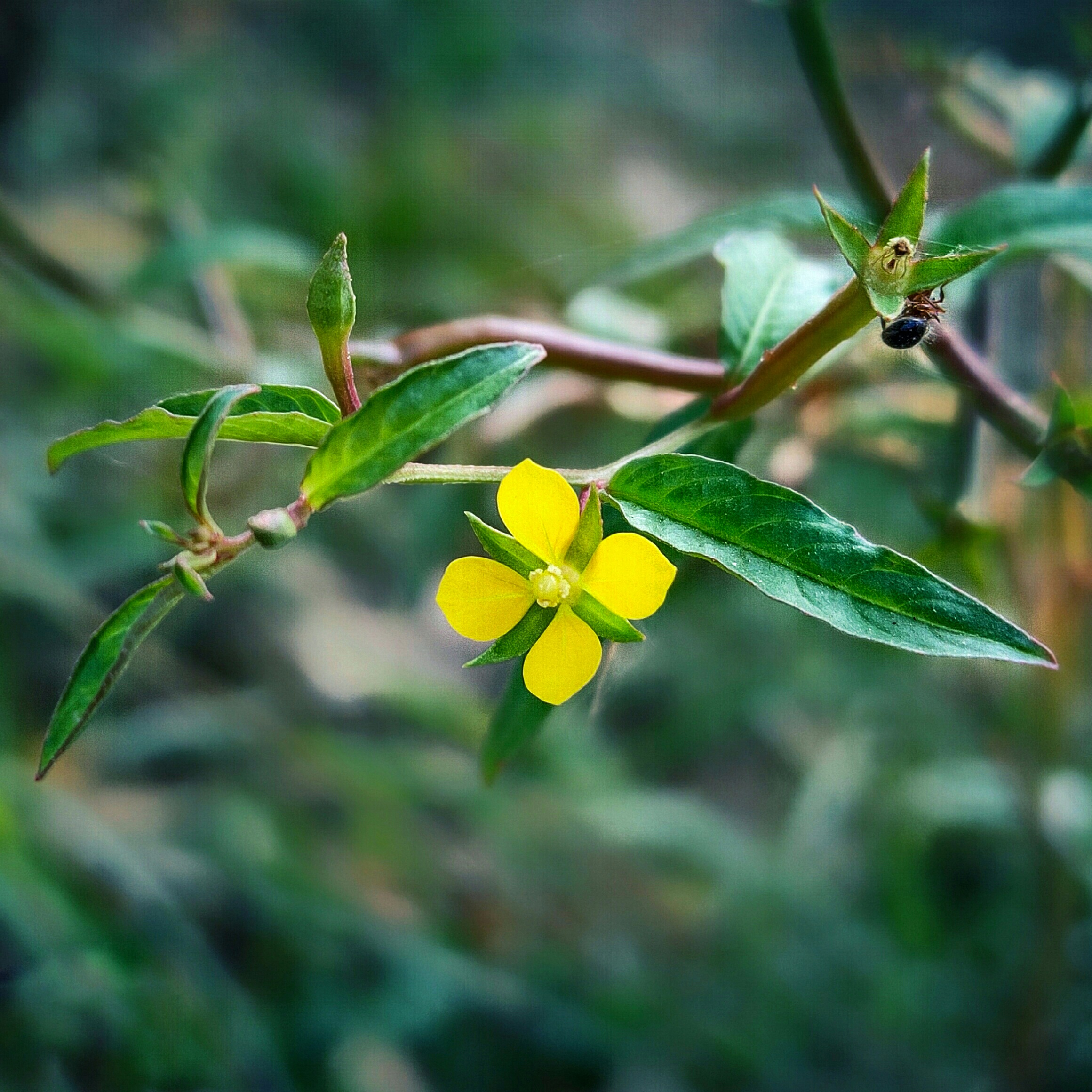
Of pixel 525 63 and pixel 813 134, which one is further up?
pixel 813 134

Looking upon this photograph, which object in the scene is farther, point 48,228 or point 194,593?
point 48,228

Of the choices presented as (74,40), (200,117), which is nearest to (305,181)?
(200,117)

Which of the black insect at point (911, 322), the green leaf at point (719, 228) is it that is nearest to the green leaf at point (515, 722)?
the black insect at point (911, 322)

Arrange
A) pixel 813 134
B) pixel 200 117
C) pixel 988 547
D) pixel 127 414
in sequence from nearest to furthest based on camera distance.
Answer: pixel 127 414
pixel 988 547
pixel 200 117
pixel 813 134

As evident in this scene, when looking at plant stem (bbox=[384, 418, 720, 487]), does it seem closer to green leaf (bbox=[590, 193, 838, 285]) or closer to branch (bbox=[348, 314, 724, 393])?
branch (bbox=[348, 314, 724, 393])

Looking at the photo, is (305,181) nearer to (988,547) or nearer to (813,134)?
(813,134)

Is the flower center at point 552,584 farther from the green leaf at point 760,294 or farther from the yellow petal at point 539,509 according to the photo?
the green leaf at point 760,294
